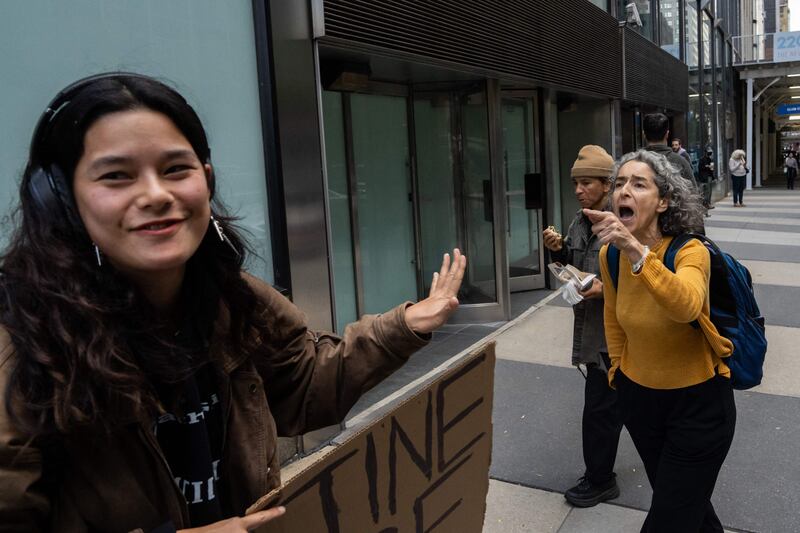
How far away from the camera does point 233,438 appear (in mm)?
1427

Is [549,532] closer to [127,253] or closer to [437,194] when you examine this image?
[127,253]

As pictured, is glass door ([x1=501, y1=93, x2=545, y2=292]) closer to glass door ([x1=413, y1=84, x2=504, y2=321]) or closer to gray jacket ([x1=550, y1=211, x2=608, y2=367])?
glass door ([x1=413, y1=84, x2=504, y2=321])

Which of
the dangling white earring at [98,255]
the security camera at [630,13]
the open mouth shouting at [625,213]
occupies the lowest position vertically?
the open mouth shouting at [625,213]

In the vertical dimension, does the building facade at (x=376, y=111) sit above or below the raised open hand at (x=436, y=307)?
above

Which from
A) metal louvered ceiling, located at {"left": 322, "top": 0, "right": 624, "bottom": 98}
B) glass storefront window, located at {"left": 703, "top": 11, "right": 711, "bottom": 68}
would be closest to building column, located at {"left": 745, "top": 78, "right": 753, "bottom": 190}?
glass storefront window, located at {"left": 703, "top": 11, "right": 711, "bottom": 68}

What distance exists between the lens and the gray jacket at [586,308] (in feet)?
11.0

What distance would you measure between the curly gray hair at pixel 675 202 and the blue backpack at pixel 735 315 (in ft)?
0.18

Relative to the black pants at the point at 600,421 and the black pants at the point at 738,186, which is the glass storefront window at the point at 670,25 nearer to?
the black pants at the point at 738,186

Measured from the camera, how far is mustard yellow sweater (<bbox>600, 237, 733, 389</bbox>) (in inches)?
89.5

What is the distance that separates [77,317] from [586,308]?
269 centimetres

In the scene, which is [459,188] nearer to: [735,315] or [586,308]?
[586,308]

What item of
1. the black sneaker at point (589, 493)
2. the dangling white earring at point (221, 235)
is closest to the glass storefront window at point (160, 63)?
the dangling white earring at point (221, 235)

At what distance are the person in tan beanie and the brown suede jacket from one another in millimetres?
1823

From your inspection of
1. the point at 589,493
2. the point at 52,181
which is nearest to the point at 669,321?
the point at 589,493
